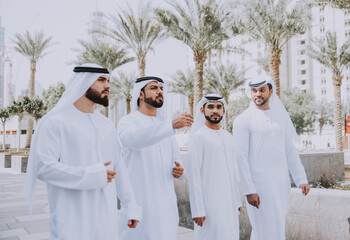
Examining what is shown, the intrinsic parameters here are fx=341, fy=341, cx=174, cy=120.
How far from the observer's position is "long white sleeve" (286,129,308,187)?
382 cm

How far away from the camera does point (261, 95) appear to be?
3869mm

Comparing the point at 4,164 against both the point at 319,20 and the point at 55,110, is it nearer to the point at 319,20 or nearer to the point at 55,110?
the point at 55,110

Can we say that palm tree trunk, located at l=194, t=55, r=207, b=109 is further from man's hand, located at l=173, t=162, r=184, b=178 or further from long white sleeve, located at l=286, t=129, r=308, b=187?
man's hand, located at l=173, t=162, r=184, b=178

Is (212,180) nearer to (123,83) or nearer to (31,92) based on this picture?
(31,92)

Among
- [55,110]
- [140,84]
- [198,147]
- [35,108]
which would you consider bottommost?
[198,147]

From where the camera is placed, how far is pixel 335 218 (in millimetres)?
4078

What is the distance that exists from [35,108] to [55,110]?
70.9ft

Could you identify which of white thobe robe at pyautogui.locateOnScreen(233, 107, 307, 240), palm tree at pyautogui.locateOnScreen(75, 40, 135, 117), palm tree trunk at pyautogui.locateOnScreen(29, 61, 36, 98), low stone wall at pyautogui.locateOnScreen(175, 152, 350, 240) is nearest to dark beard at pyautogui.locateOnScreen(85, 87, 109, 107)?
white thobe robe at pyautogui.locateOnScreen(233, 107, 307, 240)

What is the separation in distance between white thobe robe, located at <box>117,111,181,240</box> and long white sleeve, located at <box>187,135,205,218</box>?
0.29 m

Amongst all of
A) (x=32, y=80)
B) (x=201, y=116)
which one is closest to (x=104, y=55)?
(x=32, y=80)

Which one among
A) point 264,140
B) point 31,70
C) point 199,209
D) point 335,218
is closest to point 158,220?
point 199,209

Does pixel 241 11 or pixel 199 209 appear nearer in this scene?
pixel 199 209

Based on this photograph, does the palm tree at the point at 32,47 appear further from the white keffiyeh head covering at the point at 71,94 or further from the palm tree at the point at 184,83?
the white keffiyeh head covering at the point at 71,94

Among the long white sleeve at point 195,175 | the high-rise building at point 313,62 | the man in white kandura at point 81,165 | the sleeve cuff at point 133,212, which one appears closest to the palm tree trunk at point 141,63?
the long white sleeve at point 195,175
